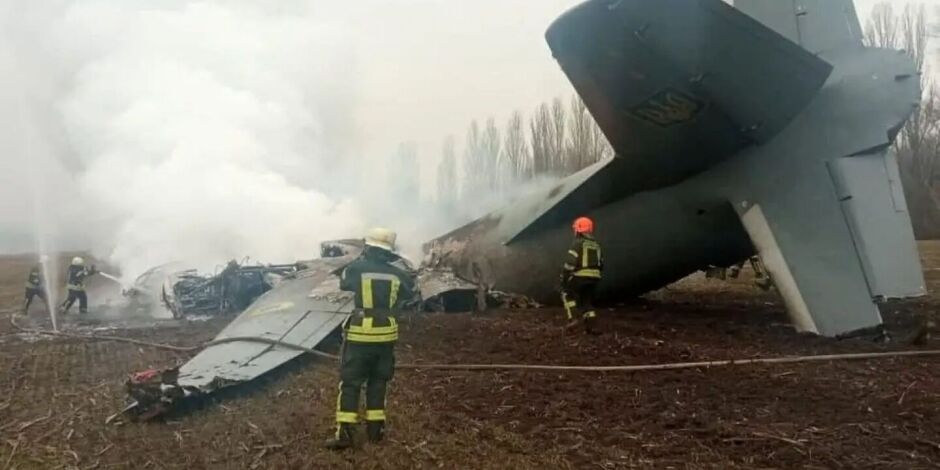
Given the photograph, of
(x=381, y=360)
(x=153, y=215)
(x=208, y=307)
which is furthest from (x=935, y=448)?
(x=153, y=215)

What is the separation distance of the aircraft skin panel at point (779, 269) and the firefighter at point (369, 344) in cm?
462

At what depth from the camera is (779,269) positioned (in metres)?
8.98

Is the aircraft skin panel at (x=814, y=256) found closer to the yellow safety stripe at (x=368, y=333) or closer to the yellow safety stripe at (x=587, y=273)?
the yellow safety stripe at (x=587, y=273)

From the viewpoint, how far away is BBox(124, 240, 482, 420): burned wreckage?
687 cm

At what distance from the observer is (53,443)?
6.14 meters

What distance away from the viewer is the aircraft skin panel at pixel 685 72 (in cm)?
802

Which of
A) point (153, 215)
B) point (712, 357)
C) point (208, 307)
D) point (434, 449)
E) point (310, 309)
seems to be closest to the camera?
point (434, 449)

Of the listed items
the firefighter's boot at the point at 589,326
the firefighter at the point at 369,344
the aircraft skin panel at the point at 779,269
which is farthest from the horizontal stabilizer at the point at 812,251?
the firefighter at the point at 369,344

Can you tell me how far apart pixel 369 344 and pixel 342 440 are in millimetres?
713

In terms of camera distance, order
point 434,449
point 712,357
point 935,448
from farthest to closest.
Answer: point 712,357
point 434,449
point 935,448

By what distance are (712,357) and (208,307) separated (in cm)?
966

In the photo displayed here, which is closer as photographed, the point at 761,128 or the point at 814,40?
the point at 761,128

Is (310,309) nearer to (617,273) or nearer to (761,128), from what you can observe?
(617,273)

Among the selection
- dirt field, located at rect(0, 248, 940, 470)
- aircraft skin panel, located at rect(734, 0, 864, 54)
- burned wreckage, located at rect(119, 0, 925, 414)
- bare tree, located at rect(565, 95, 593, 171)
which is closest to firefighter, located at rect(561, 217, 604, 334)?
dirt field, located at rect(0, 248, 940, 470)
